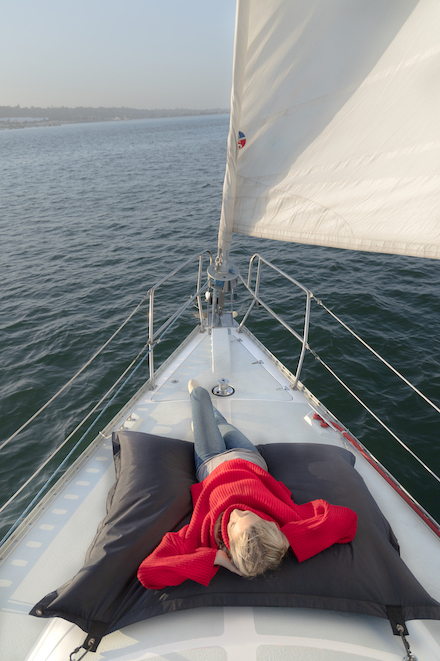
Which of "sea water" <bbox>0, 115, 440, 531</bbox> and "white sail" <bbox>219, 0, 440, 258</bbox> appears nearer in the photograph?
"white sail" <bbox>219, 0, 440, 258</bbox>

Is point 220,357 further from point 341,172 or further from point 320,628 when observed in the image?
point 320,628

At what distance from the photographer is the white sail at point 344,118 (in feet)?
7.07

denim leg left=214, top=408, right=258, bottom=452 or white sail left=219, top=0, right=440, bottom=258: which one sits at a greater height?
white sail left=219, top=0, right=440, bottom=258

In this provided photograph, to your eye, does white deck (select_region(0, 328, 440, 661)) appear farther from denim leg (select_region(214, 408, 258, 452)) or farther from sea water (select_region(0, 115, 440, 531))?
sea water (select_region(0, 115, 440, 531))

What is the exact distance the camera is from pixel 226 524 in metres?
A: 1.78

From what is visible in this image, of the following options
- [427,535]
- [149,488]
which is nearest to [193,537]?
[149,488]

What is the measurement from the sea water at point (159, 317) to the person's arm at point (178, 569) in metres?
3.11

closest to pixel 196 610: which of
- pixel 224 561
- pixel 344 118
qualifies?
pixel 224 561

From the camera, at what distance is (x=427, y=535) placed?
235 cm

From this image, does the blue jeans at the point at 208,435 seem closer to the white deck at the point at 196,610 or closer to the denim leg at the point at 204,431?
the denim leg at the point at 204,431

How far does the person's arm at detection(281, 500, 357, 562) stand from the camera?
174cm

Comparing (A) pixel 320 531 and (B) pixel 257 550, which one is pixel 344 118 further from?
(B) pixel 257 550

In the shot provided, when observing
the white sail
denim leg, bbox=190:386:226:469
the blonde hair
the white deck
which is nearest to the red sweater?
the blonde hair

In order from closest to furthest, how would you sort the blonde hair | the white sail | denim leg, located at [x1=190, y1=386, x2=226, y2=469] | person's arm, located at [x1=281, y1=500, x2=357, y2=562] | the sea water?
1. the blonde hair
2. person's arm, located at [x1=281, y1=500, x2=357, y2=562]
3. the white sail
4. denim leg, located at [x1=190, y1=386, x2=226, y2=469]
5. the sea water
